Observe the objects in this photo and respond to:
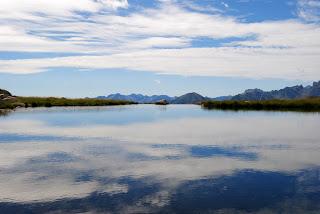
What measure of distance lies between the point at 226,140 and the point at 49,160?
23.3 meters

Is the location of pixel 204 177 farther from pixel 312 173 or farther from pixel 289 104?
pixel 289 104

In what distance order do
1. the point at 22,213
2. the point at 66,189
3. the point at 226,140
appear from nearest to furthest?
the point at 22,213 < the point at 66,189 < the point at 226,140

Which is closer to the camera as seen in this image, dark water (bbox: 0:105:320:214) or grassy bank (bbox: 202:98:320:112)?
dark water (bbox: 0:105:320:214)

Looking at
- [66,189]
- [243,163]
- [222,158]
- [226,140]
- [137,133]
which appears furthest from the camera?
[137,133]

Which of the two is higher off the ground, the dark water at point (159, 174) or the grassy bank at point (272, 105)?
the grassy bank at point (272, 105)

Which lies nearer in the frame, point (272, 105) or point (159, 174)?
point (159, 174)

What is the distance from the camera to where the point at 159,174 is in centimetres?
3184

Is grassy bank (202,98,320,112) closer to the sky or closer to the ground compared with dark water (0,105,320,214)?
closer to the sky

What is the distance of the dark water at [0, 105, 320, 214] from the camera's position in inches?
936

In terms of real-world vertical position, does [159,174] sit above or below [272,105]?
below

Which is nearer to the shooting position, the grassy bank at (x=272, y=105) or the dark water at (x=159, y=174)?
the dark water at (x=159, y=174)

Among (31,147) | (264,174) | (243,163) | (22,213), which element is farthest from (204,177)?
(31,147)

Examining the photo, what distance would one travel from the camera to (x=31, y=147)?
45344 millimetres

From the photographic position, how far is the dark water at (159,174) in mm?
23781
